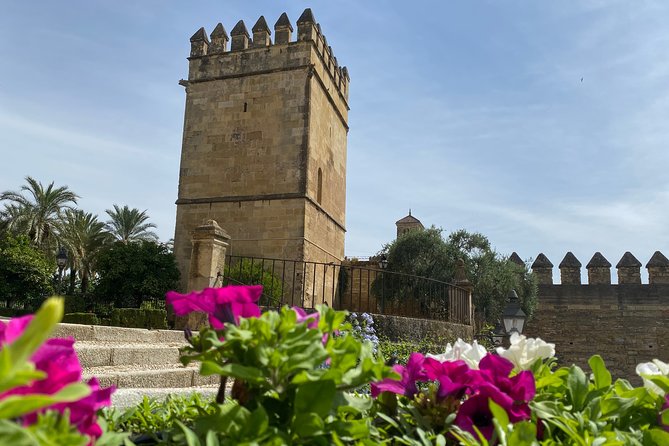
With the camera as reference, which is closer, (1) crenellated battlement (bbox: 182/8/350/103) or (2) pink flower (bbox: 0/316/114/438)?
(2) pink flower (bbox: 0/316/114/438)

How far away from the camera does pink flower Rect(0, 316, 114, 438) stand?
0.81 meters

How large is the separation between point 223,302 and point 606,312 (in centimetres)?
2671

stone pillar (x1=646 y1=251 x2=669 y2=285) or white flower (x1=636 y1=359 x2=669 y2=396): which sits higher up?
stone pillar (x1=646 y1=251 x2=669 y2=285)

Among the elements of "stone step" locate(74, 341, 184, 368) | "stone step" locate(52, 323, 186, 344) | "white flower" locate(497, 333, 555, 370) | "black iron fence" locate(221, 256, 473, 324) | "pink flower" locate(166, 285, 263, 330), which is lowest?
"stone step" locate(74, 341, 184, 368)

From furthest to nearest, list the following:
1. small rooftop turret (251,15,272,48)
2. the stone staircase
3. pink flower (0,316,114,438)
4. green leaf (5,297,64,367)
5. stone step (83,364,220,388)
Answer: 1. small rooftop turret (251,15,272,48)
2. the stone staircase
3. stone step (83,364,220,388)
4. pink flower (0,316,114,438)
5. green leaf (5,297,64,367)

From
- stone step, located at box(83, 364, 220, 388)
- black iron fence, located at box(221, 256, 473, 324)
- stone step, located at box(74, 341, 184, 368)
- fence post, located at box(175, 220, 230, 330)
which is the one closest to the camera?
stone step, located at box(83, 364, 220, 388)

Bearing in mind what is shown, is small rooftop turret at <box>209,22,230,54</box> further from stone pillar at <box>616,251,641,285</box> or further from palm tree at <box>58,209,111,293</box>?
stone pillar at <box>616,251,641,285</box>

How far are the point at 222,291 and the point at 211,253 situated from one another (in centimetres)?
791

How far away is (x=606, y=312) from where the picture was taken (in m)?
24.6

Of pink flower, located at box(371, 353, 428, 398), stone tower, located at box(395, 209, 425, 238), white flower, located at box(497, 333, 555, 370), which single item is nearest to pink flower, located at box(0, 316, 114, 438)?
pink flower, located at box(371, 353, 428, 398)

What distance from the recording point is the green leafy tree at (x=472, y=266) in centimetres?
2353

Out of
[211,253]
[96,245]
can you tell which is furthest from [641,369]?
[96,245]

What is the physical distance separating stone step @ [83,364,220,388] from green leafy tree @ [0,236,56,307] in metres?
20.9

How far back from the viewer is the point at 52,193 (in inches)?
1062
